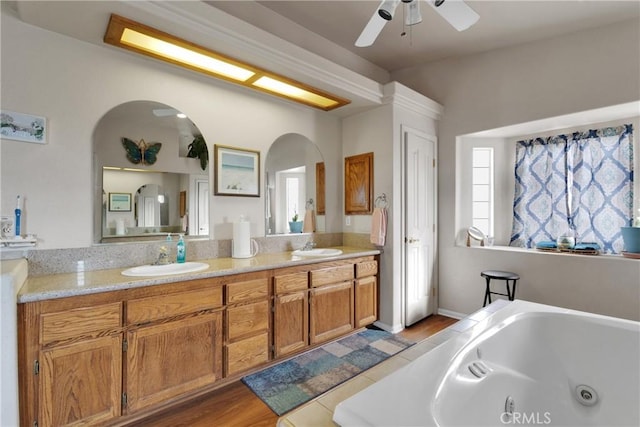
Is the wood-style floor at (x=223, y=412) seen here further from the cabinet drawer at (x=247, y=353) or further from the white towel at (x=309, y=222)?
the white towel at (x=309, y=222)

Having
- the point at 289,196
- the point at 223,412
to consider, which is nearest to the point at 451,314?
the point at 289,196

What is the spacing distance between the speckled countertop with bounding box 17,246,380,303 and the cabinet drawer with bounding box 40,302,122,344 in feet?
0.32

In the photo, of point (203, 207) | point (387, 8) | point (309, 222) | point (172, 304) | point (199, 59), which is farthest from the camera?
point (309, 222)

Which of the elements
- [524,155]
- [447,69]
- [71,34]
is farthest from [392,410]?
[447,69]

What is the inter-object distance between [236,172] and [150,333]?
144 centimetres

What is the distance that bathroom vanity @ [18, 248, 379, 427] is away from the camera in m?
1.43

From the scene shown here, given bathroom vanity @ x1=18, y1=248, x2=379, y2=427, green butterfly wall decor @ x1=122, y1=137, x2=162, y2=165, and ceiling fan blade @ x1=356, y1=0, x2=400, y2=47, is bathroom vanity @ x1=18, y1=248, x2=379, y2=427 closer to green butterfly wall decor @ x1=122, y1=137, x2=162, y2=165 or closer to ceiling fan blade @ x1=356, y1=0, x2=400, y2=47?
green butterfly wall decor @ x1=122, y1=137, x2=162, y2=165

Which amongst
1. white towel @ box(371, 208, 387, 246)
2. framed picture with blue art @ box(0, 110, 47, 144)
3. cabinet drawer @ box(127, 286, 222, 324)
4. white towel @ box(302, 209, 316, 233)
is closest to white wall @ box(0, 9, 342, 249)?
framed picture with blue art @ box(0, 110, 47, 144)

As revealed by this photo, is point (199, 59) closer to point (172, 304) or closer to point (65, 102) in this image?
point (65, 102)

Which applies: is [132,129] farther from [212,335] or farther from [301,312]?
[301,312]

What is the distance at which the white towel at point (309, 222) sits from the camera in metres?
3.19

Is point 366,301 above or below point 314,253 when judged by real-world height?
below

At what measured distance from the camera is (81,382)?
1.52 meters

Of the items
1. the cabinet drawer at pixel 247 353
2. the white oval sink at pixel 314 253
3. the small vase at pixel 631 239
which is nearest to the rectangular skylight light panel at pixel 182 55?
the white oval sink at pixel 314 253
